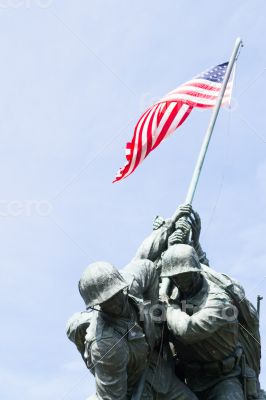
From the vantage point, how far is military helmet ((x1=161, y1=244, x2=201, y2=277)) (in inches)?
453

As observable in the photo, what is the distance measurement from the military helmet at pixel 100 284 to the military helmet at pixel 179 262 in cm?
84

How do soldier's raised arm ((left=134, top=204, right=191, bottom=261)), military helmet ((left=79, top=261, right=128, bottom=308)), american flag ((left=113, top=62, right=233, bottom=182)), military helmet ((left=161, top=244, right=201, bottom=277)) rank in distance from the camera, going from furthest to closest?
1. american flag ((left=113, top=62, right=233, bottom=182))
2. soldier's raised arm ((left=134, top=204, right=191, bottom=261))
3. military helmet ((left=161, top=244, right=201, bottom=277))
4. military helmet ((left=79, top=261, right=128, bottom=308))

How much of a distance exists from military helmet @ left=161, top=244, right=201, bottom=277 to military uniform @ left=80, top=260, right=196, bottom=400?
0.36 meters

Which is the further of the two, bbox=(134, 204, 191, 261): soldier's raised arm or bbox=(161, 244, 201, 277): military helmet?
bbox=(134, 204, 191, 261): soldier's raised arm

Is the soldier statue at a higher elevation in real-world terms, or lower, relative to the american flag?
lower

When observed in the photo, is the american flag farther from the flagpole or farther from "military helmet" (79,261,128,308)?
"military helmet" (79,261,128,308)

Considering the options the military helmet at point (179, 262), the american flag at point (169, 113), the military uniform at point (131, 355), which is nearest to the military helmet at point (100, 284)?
the military uniform at point (131, 355)

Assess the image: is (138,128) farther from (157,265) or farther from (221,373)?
(221,373)

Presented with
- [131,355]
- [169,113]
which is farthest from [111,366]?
[169,113]

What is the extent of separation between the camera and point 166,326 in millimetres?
11883

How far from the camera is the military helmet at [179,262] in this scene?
1151 centimetres

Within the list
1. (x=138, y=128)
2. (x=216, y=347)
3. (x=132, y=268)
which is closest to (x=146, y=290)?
(x=132, y=268)

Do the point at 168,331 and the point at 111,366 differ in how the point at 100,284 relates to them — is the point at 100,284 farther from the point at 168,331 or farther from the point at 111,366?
the point at 168,331

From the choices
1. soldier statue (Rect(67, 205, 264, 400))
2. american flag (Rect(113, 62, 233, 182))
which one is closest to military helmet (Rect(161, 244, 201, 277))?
soldier statue (Rect(67, 205, 264, 400))
